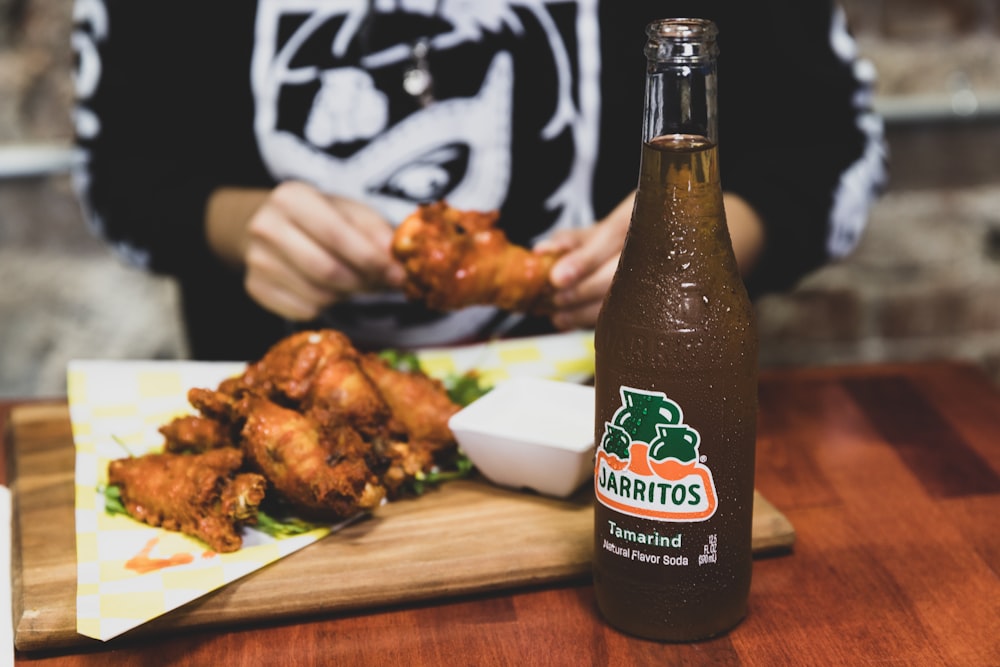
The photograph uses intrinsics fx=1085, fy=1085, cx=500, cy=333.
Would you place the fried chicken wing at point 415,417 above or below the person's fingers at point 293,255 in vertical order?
below

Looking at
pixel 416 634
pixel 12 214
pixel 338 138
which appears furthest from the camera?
pixel 12 214

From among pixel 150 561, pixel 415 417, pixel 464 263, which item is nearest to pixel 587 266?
pixel 464 263

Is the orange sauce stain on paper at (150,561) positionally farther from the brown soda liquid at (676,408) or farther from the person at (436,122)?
the person at (436,122)

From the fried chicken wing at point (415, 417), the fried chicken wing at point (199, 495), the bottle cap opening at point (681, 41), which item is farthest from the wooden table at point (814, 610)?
the bottle cap opening at point (681, 41)

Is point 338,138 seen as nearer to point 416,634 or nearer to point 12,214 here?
point 12,214

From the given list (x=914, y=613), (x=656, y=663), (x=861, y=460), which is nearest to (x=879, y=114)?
(x=861, y=460)

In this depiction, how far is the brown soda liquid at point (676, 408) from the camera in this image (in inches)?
38.8

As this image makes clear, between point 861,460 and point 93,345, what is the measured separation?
1.71 metres

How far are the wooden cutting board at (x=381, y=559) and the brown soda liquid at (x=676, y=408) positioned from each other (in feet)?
0.57

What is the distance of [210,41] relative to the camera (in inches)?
78.4

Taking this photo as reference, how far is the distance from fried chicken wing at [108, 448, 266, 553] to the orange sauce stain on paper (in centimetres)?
3

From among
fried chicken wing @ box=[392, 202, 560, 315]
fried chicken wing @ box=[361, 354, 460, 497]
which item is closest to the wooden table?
fried chicken wing @ box=[361, 354, 460, 497]

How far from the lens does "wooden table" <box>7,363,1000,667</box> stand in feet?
3.46

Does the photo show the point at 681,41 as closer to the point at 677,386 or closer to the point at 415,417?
the point at 677,386
